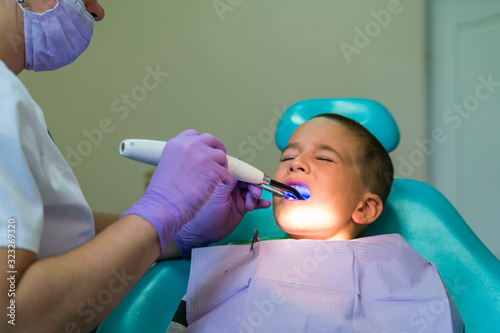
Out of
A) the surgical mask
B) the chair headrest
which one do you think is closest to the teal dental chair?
the chair headrest

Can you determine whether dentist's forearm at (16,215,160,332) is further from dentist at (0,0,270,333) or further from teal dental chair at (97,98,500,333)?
teal dental chair at (97,98,500,333)

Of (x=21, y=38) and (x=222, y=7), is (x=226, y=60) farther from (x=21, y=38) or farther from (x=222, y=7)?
(x=21, y=38)

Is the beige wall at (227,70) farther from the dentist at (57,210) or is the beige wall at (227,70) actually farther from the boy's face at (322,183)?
the dentist at (57,210)

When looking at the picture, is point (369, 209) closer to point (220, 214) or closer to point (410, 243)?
point (410, 243)

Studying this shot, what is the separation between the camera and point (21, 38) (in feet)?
3.81

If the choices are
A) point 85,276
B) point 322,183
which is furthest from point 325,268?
point 85,276

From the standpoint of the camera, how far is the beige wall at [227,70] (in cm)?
267

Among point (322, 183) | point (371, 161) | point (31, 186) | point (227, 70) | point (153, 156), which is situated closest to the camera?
point (31, 186)

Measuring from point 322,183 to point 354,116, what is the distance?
1.49 feet

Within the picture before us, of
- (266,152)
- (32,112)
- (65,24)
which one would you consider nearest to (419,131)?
(266,152)

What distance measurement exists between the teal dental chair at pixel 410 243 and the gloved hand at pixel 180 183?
1.40ft

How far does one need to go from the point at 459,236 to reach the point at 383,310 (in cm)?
47

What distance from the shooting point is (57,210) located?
917 millimetres

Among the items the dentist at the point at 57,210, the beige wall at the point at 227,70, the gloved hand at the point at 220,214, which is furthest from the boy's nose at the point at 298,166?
the beige wall at the point at 227,70
